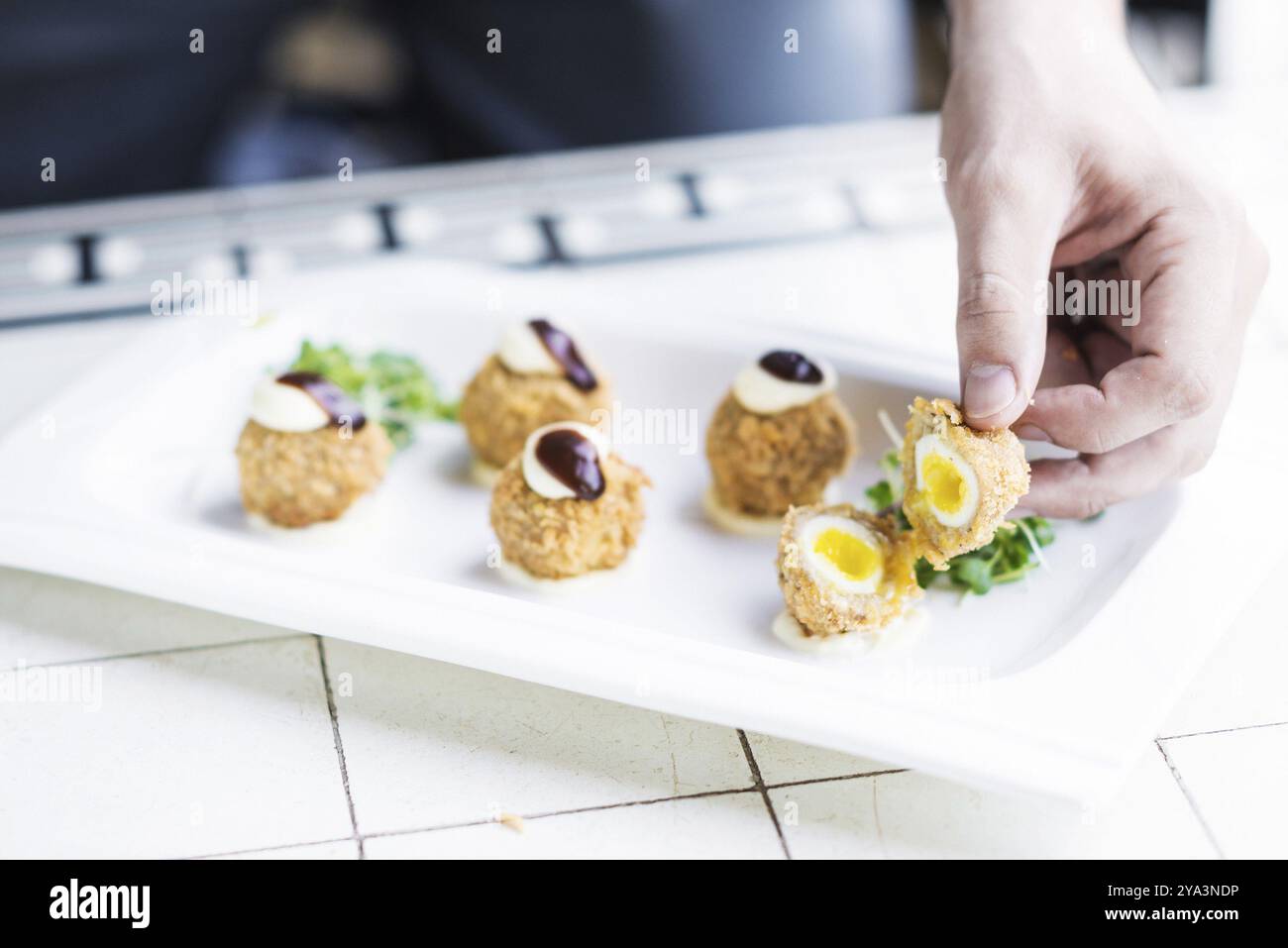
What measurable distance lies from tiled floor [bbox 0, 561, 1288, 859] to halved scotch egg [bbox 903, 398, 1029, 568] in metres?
0.38

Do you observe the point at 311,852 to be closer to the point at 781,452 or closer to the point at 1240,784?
the point at 781,452

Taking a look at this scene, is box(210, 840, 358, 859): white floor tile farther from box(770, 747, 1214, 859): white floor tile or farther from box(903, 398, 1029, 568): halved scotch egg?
box(903, 398, 1029, 568): halved scotch egg

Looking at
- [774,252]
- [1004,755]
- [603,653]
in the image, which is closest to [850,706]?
[1004,755]

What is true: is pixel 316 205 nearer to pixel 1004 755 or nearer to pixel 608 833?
pixel 608 833

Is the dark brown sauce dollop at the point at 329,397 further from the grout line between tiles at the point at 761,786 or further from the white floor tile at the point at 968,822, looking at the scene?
the white floor tile at the point at 968,822

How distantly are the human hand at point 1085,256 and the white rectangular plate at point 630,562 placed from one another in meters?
0.24

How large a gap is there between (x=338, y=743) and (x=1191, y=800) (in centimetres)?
127

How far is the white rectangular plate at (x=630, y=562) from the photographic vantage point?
6.18 ft

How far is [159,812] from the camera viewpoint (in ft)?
6.49

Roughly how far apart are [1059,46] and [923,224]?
4.12 ft

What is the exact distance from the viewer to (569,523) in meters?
2.33

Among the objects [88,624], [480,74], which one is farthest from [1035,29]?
[480,74]

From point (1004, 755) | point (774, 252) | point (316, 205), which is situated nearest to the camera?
point (1004, 755)

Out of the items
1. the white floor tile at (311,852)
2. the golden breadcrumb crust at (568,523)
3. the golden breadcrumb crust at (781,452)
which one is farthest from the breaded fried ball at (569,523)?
the white floor tile at (311,852)
